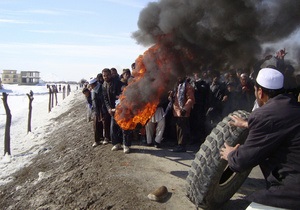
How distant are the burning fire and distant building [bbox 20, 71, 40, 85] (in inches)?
4307

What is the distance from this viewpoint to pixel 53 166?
32.0 ft

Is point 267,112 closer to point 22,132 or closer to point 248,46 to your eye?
point 248,46

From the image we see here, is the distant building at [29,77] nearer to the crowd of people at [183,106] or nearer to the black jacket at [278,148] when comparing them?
the crowd of people at [183,106]

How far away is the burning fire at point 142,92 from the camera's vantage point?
247 inches

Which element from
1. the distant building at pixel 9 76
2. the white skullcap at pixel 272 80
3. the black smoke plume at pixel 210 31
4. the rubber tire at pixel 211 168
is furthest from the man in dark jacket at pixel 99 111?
the distant building at pixel 9 76

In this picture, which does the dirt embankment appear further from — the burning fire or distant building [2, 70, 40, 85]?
distant building [2, 70, 40, 85]

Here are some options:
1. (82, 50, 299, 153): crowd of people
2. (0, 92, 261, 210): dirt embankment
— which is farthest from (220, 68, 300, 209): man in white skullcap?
(82, 50, 299, 153): crowd of people

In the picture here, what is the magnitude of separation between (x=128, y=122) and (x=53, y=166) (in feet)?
12.9

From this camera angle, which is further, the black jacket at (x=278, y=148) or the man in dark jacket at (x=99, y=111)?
the man in dark jacket at (x=99, y=111)

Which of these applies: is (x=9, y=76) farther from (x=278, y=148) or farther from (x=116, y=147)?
(x=278, y=148)

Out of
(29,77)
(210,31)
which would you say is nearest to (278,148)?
(210,31)

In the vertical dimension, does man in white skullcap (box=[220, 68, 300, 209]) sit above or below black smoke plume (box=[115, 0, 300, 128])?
below

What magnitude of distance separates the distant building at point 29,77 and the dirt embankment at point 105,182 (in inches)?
4192

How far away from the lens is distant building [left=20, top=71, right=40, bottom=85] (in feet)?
355
